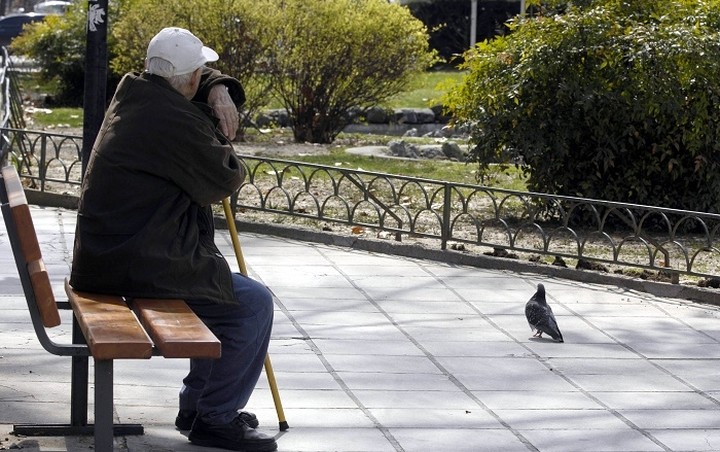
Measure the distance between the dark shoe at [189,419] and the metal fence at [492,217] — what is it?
172 inches

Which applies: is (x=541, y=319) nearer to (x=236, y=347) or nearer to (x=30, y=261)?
(x=236, y=347)

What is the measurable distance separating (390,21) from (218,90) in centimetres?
1197

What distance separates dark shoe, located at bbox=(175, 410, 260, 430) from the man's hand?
1136 millimetres

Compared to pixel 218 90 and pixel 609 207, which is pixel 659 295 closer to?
pixel 609 207

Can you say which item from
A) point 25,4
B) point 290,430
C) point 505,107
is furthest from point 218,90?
point 25,4

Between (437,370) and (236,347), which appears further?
(437,370)

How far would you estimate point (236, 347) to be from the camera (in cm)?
498

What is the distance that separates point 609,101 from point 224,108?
6.35m

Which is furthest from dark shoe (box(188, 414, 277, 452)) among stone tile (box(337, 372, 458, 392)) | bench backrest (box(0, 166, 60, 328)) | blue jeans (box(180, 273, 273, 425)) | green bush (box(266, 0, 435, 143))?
green bush (box(266, 0, 435, 143))

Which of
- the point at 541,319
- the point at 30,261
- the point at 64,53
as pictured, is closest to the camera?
the point at 30,261

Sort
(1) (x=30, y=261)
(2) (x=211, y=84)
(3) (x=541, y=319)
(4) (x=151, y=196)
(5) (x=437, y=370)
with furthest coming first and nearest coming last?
1. (3) (x=541, y=319)
2. (5) (x=437, y=370)
3. (2) (x=211, y=84)
4. (4) (x=151, y=196)
5. (1) (x=30, y=261)

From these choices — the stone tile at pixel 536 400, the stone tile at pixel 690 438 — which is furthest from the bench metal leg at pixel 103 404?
the stone tile at pixel 690 438

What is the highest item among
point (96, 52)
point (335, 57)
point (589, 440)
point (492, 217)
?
point (335, 57)

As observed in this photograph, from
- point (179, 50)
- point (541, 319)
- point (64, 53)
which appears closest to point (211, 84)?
point (179, 50)
